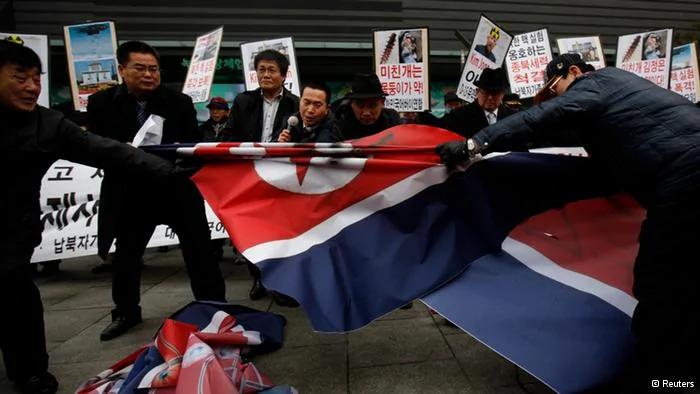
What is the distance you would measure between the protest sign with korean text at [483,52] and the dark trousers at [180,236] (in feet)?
13.5

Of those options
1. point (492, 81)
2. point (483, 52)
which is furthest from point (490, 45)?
point (492, 81)

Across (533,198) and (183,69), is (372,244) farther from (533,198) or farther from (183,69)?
(183,69)

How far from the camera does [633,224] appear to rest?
240cm

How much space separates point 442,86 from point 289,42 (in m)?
7.79

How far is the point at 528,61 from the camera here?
22.5 ft

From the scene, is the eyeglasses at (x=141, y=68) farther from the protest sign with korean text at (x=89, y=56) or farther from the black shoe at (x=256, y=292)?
the protest sign with korean text at (x=89, y=56)

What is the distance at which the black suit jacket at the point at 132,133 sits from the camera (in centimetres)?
286

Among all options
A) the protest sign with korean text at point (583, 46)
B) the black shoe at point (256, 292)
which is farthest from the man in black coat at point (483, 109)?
the protest sign with korean text at point (583, 46)

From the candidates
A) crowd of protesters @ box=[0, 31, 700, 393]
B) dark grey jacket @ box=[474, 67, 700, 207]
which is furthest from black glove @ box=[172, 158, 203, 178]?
dark grey jacket @ box=[474, 67, 700, 207]

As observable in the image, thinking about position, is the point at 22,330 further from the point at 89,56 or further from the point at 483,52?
the point at 483,52

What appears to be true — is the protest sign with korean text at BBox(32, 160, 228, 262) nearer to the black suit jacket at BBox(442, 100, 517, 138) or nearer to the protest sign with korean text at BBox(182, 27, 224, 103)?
the protest sign with korean text at BBox(182, 27, 224, 103)

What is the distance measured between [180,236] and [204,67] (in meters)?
3.91

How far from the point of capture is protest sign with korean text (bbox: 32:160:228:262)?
4.74m

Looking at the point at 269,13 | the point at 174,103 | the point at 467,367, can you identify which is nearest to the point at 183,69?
the point at 269,13
